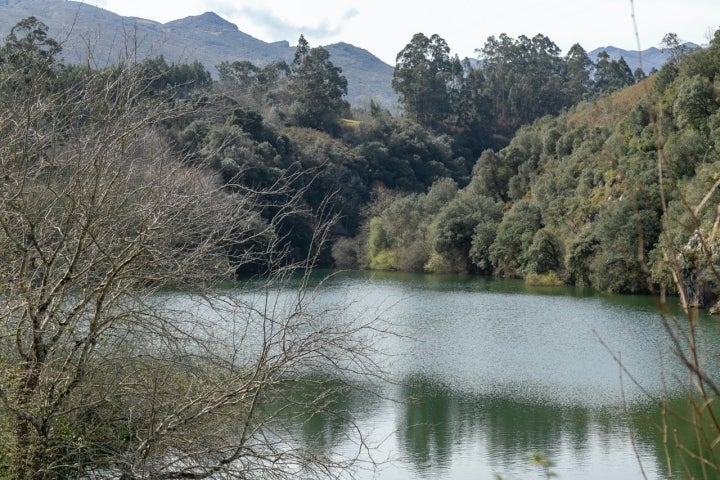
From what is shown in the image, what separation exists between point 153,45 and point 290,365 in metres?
2.83

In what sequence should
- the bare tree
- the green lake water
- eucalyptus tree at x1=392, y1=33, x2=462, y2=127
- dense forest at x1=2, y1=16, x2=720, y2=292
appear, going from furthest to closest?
eucalyptus tree at x1=392, y1=33, x2=462, y2=127 < dense forest at x1=2, y1=16, x2=720, y2=292 < the green lake water < the bare tree

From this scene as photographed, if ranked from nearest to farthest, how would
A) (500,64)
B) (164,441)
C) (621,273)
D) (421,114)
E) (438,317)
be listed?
(164,441) → (438,317) → (621,273) → (421,114) → (500,64)

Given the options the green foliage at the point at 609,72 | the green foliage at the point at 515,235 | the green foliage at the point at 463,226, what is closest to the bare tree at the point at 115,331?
the green foliage at the point at 515,235

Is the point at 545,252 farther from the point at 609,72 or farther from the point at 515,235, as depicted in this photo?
the point at 609,72

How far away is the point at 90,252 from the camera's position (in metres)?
6.93

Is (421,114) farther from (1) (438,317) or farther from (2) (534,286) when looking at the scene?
(1) (438,317)

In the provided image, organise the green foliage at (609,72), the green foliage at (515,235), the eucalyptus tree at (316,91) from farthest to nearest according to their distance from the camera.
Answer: the green foliage at (609,72), the eucalyptus tree at (316,91), the green foliage at (515,235)

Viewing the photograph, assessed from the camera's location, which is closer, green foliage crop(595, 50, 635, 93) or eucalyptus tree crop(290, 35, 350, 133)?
eucalyptus tree crop(290, 35, 350, 133)

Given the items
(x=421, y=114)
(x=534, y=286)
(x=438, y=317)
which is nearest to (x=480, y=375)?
(x=438, y=317)

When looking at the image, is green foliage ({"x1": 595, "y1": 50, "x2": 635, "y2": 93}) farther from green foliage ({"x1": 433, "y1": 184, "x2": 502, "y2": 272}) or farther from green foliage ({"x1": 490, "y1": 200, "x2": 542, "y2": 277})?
green foliage ({"x1": 490, "y1": 200, "x2": 542, "y2": 277})

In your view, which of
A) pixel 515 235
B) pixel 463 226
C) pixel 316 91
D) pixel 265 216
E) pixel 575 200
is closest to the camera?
pixel 575 200

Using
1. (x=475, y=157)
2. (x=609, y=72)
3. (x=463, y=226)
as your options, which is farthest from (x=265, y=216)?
(x=609, y=72)

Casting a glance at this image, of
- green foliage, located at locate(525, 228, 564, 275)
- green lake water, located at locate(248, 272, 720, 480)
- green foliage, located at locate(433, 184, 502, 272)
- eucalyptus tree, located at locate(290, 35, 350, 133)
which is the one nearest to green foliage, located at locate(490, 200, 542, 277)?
green foliage, located at locate(433, 184, 502, 272)

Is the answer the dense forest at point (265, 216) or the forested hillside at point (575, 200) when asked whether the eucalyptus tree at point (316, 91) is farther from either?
the forested hillside at point (575, 200)
